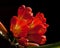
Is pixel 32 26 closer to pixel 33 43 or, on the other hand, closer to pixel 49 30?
pixel 33 43

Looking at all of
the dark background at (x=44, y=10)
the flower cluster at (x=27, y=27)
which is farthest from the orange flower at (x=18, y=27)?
the dark background at (x=44, y=10)

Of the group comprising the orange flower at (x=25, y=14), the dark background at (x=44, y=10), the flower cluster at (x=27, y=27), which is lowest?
the dark background at (x=44, y=10)

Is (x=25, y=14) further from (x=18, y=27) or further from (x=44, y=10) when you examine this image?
(x=44, y=10)

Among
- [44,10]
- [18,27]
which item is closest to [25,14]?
[18,27]

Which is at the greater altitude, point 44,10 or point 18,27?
point 18,27

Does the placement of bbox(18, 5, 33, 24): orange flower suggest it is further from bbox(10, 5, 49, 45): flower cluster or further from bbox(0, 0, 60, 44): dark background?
bbox(0, 0, 60, 44): dark background

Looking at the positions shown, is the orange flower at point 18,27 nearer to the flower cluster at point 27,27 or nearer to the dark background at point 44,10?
the flower cluster at point 27,27

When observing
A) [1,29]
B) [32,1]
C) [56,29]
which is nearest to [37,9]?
[32,1]
